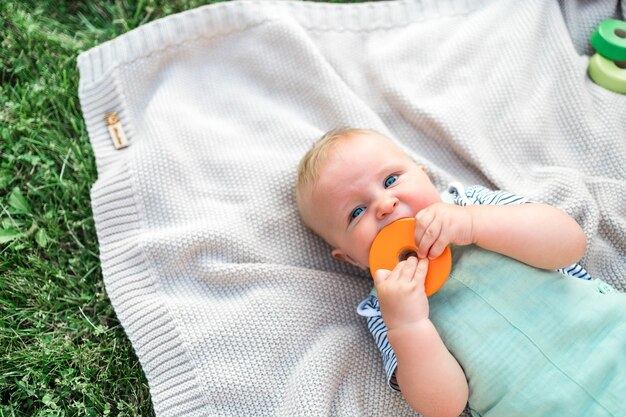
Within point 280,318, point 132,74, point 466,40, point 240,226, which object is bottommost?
point 280,318

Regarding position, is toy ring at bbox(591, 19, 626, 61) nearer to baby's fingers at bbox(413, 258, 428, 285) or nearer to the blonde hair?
the blonde hair

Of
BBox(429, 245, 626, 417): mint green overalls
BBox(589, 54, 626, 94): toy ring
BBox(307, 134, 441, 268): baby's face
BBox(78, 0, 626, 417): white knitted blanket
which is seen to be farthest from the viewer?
BBox(589, 54, 626, 94): toy ring

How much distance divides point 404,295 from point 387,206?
19 centimetres

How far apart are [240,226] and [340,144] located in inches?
14.6

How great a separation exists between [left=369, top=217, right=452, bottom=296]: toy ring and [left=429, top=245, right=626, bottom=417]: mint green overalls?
0.08m

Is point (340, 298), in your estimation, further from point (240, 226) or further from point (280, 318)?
point (240, 226)

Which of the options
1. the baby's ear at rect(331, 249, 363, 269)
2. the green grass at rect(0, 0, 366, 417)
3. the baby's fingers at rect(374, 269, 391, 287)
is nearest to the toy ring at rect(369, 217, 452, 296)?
the baby's fingers at rect(374, 269, 391, 287)

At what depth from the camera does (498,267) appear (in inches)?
57.4

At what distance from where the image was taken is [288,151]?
1.81 meters

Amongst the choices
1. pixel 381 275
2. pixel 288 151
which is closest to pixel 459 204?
pixel 381 275

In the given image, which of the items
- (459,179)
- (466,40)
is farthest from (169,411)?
(466,40)

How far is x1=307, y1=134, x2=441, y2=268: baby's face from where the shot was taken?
145cm

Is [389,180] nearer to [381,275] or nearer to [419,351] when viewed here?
[381,275]

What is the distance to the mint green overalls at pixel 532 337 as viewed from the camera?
1.34 meters
